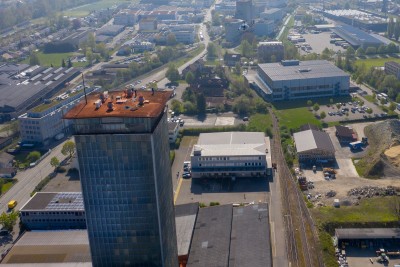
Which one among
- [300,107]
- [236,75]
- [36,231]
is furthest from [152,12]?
[36,231]

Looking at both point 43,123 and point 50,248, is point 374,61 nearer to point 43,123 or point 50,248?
point 43,123

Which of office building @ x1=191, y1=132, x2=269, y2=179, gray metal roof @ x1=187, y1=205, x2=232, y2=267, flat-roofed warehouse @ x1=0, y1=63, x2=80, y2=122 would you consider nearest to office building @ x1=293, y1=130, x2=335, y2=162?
office building @ x1=191, y1=132, x2=269, y2=179

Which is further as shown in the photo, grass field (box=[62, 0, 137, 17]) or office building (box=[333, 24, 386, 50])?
grass field (box=[62, 0, 137, 17])

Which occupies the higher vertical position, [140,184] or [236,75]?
[140,184]

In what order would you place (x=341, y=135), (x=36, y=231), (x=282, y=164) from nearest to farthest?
(x=36, y=231)
(x=282, y=164)
(x=341, y=135)

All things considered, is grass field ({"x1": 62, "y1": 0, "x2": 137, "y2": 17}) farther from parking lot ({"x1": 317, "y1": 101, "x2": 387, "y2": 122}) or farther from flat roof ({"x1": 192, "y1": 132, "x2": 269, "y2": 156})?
flat roof ({"x1": 192, "y1": 132, "x2": 269, "y2": 156})

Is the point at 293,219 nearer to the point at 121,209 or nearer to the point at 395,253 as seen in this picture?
the point at 395,253

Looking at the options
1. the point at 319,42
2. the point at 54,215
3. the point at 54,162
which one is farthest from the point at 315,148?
the point at 319,42
